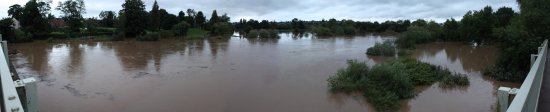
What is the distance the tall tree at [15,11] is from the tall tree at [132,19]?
9448 mm

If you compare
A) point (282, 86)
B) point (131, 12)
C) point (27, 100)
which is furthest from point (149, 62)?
point (131, 12)

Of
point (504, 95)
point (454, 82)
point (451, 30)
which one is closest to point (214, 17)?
point (451, 30)

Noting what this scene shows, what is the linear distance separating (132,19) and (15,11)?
11028mm

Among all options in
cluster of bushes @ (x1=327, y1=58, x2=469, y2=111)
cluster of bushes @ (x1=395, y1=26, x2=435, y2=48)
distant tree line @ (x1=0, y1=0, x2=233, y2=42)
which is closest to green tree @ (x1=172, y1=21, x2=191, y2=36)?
distant tree line @ (x1=0, y1=0, x2=233, y2=42)

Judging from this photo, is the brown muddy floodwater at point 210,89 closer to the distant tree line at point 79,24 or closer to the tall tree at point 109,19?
the distant tree line at point 79,24

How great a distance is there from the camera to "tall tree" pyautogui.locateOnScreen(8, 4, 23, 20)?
41.8m

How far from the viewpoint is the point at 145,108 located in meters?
11.8

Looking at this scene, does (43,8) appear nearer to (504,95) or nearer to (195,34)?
(195,34)

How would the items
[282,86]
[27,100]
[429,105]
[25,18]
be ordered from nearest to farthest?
[27,100], [429,105], [282,86], [25,18]

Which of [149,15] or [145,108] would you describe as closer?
[145,108]

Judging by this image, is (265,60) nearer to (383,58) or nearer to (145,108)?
(383,58)

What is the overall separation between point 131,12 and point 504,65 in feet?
121

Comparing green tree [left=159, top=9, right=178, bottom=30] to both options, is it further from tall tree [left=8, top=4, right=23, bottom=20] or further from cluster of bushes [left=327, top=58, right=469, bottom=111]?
cluster of bushes [left=327, top=58, right=469, bottom=111]

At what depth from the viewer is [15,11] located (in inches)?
1661
